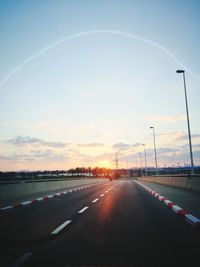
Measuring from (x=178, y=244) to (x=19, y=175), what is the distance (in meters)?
48.8

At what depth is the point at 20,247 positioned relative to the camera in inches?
228

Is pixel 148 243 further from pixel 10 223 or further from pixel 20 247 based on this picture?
pixel 10 223

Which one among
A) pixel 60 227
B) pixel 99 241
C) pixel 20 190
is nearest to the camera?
pixel 99 241

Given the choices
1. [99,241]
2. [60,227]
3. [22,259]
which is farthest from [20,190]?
[22,259]

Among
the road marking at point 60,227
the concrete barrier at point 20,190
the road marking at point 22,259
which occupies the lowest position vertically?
the road marking at point 22,259

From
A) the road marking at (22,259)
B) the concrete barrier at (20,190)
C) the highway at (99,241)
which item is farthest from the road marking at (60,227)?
the concrete barrier at (20,190)

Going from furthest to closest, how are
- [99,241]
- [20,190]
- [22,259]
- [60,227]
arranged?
[20,190]
[60,227]
[99,241]
[22,259]

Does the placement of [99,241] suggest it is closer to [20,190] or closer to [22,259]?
[22,259]

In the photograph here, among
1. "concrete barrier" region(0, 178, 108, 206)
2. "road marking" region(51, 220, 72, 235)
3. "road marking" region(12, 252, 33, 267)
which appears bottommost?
"road marking" region(12, 252, 33, 267)

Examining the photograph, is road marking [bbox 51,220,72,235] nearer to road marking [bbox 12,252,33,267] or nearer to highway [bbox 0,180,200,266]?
highway [bbox 0,180,200,266]

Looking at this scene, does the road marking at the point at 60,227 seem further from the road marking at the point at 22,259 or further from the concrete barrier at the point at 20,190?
the concrete barrier at the point at 20,190

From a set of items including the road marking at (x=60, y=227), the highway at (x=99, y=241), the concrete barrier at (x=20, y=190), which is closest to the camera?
the highway at (x=99, y=241)

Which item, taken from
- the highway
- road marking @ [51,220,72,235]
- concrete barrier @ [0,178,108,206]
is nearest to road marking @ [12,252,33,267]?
the highway

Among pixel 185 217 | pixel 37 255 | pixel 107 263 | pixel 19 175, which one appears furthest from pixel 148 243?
pixel 19 175
